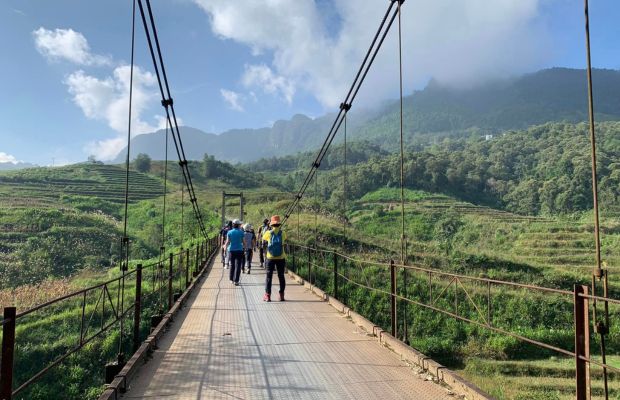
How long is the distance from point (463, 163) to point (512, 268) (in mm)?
51226

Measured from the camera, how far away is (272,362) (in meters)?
3.82

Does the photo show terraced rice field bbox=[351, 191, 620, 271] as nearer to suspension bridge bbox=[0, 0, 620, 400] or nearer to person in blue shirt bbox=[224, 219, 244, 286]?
person in blue shirt bbox=[224, 219, 244, 286]

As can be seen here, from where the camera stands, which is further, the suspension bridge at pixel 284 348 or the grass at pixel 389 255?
the grass at pixel 389 255

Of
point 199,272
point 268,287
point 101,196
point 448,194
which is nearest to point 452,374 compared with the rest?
point 268,287

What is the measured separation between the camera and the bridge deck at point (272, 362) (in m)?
3.11

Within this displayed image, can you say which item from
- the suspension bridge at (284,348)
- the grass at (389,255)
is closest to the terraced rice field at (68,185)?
the grass at (389,255)

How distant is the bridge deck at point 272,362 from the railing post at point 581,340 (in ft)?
3.01

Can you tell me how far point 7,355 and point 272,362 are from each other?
84.9 inches

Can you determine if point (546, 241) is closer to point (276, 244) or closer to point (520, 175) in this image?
point (520, 175)

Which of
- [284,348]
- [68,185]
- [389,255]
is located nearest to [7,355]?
[284,348]

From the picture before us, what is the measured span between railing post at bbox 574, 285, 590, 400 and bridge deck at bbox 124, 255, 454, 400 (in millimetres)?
917

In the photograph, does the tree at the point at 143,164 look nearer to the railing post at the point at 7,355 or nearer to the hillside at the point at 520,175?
the hillside at the point at 520,175

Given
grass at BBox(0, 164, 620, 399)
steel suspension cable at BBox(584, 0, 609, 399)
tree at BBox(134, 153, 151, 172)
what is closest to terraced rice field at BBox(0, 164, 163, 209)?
grass at BBox(0, 164, 620, 399)

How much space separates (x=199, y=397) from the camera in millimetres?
2971
